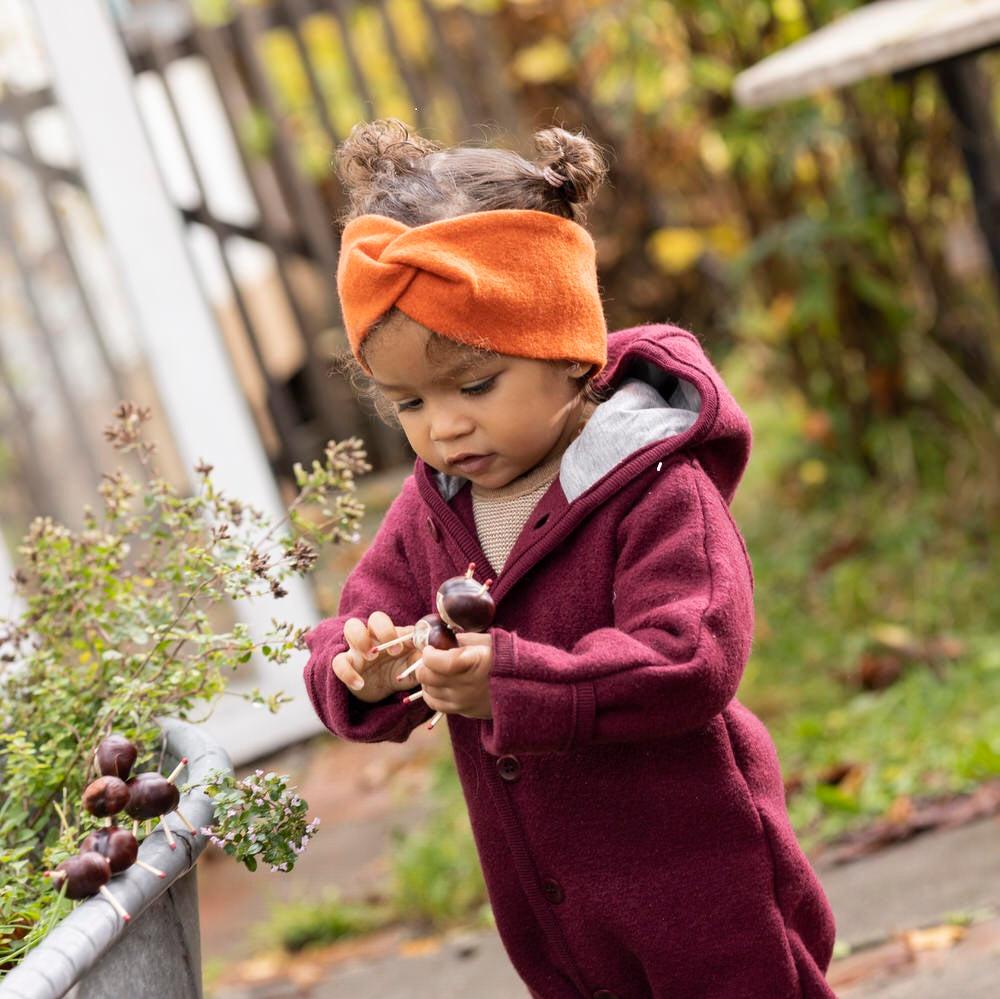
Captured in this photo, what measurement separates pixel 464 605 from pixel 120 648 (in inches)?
25.3

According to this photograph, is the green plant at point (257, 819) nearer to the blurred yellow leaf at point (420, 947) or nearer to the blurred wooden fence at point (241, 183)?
the blurred yellow leaf at point (420, 947)

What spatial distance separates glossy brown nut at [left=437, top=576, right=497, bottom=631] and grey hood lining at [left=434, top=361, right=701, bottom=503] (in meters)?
0.21

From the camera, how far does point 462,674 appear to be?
1.47 metres

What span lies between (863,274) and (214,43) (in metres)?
2.68

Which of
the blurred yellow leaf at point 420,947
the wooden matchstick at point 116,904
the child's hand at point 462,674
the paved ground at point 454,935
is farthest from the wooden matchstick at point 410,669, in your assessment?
the blurred yellow leaf at point 420,947

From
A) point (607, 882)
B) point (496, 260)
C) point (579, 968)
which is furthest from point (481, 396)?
point (579, 968)

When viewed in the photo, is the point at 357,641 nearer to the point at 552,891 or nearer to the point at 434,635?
the point at 434,635

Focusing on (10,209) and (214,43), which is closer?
(10,209)

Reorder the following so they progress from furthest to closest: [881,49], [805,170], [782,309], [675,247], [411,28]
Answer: [411,28]
[675,247]
[805,170]
[782,309]
[881,49]

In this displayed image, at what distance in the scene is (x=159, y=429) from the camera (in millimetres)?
4844

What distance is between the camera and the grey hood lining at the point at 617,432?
165cm

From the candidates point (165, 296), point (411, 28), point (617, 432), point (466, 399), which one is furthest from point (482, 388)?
point (411, 28)

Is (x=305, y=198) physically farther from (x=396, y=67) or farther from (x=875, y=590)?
(x=875, y=590)

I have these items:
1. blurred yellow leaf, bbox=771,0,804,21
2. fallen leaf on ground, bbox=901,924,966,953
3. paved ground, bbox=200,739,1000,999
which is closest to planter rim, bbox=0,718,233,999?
paved ground, bbox=200,739,1000,999
